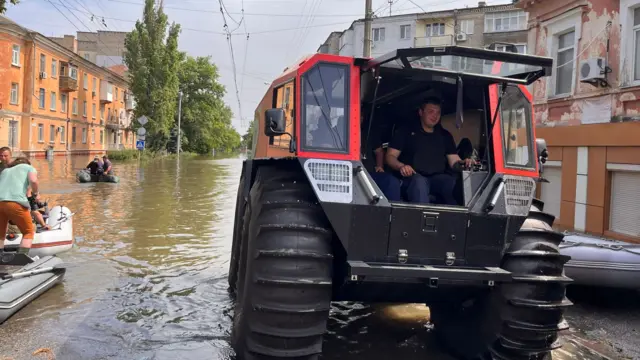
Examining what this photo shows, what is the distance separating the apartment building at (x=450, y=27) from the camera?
1854 inches

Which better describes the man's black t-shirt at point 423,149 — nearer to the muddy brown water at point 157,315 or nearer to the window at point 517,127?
the window at point 517,127

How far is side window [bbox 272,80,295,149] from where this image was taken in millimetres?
4617

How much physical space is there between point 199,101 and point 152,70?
19.1 m

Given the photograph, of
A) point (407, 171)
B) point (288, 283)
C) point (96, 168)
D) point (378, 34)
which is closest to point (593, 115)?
point (407, 171)

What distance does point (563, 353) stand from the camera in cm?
549

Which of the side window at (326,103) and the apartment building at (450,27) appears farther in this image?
the apartment building at (450,27)

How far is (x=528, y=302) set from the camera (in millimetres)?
4168

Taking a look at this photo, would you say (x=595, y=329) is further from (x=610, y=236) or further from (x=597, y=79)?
(x=597, y=79)

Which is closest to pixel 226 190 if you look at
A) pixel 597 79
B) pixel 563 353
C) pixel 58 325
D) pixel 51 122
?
pixel 597 79

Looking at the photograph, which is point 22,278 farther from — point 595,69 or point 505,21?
point 505,21

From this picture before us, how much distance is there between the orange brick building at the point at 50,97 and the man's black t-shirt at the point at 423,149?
96.2ft

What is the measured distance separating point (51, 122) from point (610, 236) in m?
42.3

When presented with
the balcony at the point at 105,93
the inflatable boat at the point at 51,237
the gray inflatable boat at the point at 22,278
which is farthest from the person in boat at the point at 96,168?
the balcony at the point at 105,93

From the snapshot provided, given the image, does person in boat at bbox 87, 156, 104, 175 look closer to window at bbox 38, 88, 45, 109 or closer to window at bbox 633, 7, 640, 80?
window at bbox 633, 7, 640, 80
